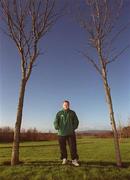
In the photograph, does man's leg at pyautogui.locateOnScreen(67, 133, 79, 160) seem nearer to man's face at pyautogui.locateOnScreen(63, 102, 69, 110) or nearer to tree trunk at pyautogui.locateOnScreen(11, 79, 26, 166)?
man's face at pyautogui.locateOnScreen(63, 102, 69, 110)

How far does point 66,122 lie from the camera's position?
465 inches

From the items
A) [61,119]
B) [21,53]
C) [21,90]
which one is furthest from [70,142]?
[21,53]

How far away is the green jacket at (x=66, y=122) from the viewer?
11820 millimetres

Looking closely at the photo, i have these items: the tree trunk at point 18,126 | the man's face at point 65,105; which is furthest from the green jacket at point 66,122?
the tree trunk at point 18,126

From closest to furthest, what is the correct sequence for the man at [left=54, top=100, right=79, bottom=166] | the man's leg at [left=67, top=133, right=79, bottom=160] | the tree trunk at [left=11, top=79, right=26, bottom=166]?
the man's leg at [left=67, top=133, right=79, bottom=160] → the man at [left=54, top=100, right=79, bottom=166] → the tree trunk at [left=11, top=79, right=26, bottom=166]

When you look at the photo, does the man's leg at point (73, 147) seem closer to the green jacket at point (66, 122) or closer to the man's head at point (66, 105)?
the green jacket at point (66, 122)

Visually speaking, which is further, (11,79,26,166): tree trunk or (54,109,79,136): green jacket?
(11,79,26,166): tree trunk

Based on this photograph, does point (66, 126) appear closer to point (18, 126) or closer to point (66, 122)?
point (66, 122)

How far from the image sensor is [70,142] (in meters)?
11.9

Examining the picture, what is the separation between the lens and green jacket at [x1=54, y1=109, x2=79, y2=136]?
1182cm

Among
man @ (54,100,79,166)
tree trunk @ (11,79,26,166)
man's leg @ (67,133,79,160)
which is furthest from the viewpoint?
tree trunk @ (11,79,26,166)

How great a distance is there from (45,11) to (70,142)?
527 cm

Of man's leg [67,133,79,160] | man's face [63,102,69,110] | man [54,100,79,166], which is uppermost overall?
man's face [63,102,69,110]

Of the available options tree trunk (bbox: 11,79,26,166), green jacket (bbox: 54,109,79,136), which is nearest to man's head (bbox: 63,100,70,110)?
green jacket (bbox: 54,109,79,136)
